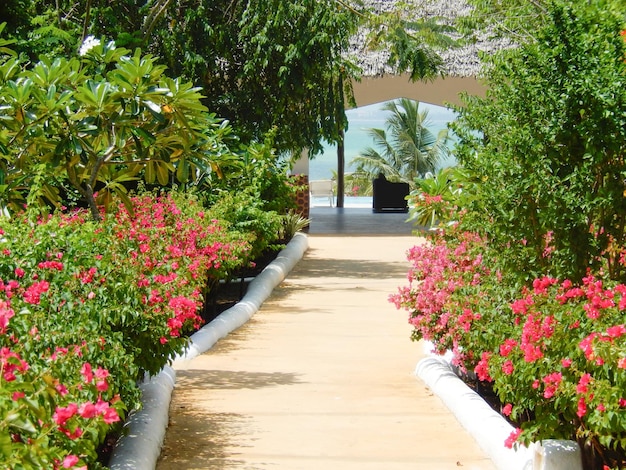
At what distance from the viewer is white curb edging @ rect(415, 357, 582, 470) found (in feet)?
15.4

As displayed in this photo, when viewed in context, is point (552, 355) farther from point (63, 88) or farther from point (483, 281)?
point (63, 88)

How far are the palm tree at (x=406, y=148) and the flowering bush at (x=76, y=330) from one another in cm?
2751

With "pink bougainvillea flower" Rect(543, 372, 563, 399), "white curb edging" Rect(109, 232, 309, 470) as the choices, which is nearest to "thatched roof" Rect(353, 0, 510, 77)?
"white curb edging" Rect(109, 232, 309, 470)

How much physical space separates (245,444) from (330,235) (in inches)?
610

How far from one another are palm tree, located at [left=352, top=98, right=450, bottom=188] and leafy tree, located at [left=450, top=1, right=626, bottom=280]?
94.5 ft

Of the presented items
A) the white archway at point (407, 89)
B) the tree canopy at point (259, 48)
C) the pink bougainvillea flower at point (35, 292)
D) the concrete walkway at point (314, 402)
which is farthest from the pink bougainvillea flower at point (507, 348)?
the white archway at point (407, 89)

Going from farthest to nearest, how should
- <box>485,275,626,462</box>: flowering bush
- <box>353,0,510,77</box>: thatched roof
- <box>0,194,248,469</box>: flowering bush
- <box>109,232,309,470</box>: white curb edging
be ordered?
1. <box>353,0,510,77</box>: thatched roof
2. <box>109,232,309,470</box>: white curb edging
3. <box>485,275,626,462</box>: flowering bush
4. <box>0,194,248,469</box>: flowering bush

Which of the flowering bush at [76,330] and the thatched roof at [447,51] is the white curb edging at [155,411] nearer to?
the flowering bush at [76,330]

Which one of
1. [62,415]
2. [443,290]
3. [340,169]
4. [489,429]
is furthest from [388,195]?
[62,415]

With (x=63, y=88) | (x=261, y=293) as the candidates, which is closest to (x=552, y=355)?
(x=63, y=88)

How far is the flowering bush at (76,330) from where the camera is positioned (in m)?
2.93

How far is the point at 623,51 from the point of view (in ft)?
18.0

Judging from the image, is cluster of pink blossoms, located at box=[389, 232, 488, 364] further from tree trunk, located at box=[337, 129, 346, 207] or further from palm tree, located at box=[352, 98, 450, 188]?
palm tree, located at box=[352, 98, 450, 188]

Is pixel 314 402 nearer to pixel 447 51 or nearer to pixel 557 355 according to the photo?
pixel 557 355
